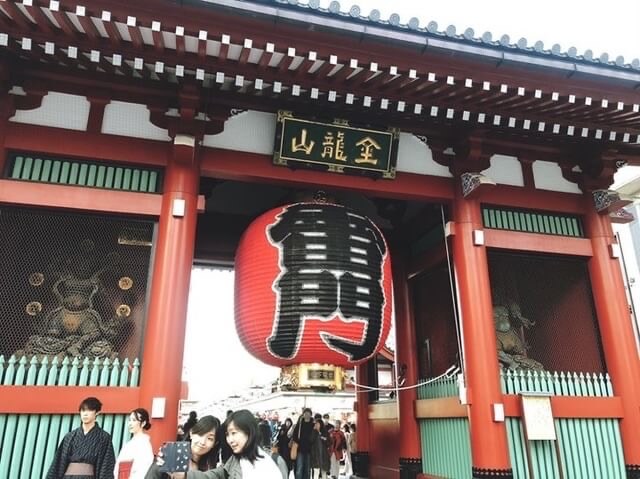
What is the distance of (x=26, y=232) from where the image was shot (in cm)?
550

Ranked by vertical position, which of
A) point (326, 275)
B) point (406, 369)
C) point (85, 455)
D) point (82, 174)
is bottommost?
point (85, 455)

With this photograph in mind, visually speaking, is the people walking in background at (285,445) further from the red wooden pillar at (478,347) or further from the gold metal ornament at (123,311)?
the gold metal ornament at (123,311)

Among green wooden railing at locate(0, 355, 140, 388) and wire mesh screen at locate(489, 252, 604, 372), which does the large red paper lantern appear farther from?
wire mesh screen at locate(489, 252, 604, 372)

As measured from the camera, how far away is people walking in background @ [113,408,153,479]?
3684 mm

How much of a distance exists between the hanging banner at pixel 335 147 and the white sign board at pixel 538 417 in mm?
3093

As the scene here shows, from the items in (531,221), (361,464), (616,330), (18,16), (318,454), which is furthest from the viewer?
(361,464)

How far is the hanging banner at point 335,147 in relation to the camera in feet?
19.6

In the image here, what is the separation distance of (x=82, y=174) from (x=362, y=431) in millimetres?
7091

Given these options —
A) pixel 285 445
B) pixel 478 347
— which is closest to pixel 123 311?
pixel 478 347

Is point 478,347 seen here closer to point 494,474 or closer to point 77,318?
point 494,474

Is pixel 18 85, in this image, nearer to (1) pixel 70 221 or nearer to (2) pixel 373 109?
(1) pixel 70 221

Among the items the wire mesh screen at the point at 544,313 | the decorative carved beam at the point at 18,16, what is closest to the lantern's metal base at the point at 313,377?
the wire mesh screen at the point at 544,313

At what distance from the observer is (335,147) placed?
240 inches

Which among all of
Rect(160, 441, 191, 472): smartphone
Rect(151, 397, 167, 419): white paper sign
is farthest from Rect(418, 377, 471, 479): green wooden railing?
Rect(160, 441, 191, 472): smartphone
